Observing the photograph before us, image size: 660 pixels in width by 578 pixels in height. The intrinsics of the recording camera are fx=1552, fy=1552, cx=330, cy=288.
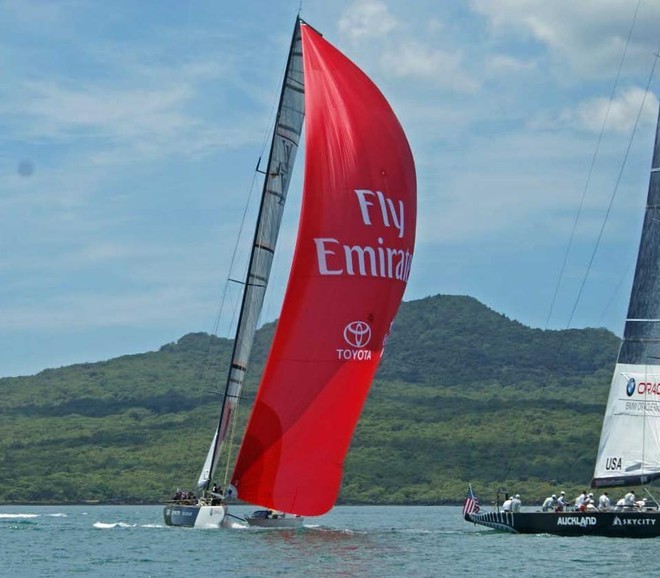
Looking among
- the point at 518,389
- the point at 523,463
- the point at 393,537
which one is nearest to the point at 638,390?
the point at 393,537

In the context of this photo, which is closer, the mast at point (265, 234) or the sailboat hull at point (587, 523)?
the sailboat hull at point (587, 523)

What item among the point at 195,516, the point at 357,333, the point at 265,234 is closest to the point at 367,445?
the point at 195,516

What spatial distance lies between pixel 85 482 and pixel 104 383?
256ft

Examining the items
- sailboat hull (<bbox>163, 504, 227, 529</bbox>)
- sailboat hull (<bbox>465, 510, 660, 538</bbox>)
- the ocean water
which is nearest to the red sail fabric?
the ocean water

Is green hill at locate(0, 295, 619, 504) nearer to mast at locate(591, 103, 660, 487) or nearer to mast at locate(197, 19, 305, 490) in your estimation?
mast at locate(591, 103, 660, 487)

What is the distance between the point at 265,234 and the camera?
45.2 metres

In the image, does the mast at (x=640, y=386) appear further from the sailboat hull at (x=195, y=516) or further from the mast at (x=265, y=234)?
the sailboat hull at (x=195, y=516)

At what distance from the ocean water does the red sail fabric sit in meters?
2.14

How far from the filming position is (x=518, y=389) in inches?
7854

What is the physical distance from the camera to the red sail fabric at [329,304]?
4106 centimetres

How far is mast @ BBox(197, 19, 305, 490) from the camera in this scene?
45.0 meters

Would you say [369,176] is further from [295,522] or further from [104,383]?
[104,383]

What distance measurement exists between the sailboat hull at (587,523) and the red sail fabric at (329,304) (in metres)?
7.64

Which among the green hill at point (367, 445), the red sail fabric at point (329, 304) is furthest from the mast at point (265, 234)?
the green hill at point (367, 445)
